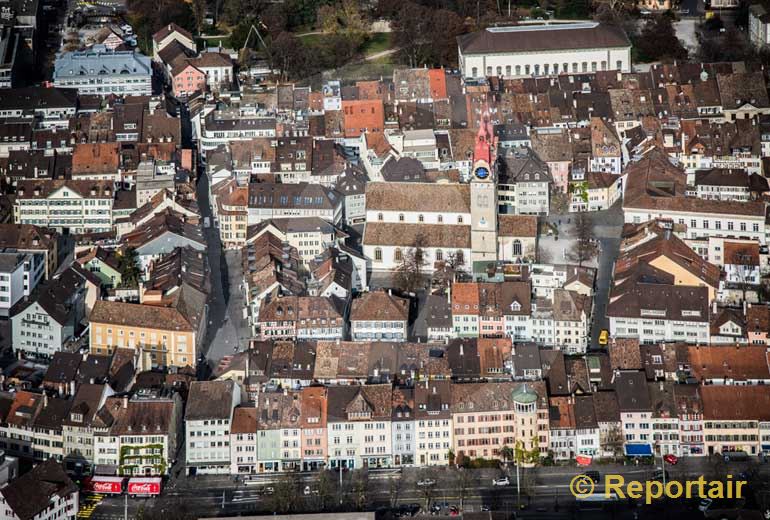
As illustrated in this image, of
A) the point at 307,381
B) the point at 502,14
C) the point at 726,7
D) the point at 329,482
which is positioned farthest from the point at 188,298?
the point at 726,7

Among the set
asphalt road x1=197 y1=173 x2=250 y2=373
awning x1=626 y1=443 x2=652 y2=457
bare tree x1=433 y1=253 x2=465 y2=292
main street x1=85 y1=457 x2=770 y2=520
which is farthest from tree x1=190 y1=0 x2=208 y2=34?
awning x1=626 y1=443 x2=652 y2=457

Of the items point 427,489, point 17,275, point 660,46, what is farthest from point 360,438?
point 660,46

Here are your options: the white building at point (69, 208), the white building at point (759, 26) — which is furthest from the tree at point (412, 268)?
the white building at point (759, 26)

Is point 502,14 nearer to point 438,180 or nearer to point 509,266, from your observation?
point 438,180

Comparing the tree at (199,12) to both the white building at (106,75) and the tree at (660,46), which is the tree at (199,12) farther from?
the tree at (660,46)

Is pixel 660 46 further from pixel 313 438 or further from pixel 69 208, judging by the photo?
pixel 313 438

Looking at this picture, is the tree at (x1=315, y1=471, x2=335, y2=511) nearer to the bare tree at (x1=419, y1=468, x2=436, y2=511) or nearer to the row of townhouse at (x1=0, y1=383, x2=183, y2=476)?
the bare tree at (x1=419, y1=468, x2=436, y2=511)
